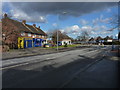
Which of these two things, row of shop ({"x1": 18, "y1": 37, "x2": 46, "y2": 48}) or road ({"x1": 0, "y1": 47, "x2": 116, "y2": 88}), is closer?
road ({"x1": 0, "y1": 47, "x2": 116, "y2": 88})

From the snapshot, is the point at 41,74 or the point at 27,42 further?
the point at 27,42

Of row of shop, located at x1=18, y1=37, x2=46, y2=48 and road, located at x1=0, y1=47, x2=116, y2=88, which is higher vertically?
row of shop, located at x1=18, y1=37, x2=46, y2=48

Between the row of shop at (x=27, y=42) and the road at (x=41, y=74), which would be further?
the row of shop at (x=27, y=42)

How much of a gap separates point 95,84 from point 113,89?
721 mm

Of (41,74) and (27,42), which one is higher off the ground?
(27,42)

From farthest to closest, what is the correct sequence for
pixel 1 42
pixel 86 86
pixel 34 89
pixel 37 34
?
pixel 37 34 → pixel 1 42 → pixel 86 86 → pixel 34 89

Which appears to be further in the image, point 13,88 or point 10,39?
point 10,39

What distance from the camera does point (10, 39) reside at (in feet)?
76.0

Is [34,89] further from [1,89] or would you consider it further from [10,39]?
[10,39]

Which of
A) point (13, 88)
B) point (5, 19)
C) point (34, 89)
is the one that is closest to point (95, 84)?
point (34, 89)

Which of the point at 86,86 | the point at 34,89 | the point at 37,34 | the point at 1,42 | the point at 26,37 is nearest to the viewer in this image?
the point at 34,89

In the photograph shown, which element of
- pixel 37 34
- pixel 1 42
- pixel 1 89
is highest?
pixel 37 34

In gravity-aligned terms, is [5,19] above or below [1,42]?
above

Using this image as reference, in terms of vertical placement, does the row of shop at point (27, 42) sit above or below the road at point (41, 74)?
above
